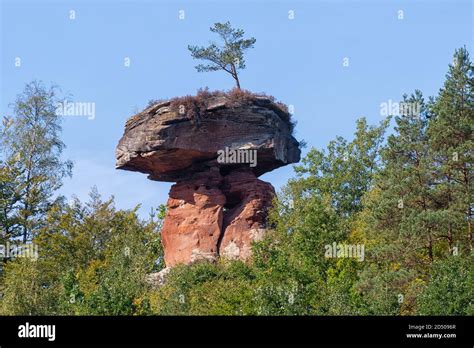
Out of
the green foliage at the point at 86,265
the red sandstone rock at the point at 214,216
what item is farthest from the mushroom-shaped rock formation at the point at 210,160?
the green foliage at the point at 86,265

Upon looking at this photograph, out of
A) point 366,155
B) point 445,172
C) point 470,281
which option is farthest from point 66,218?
point 470,281

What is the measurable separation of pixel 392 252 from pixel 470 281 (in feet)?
14.8

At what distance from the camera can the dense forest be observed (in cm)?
3247

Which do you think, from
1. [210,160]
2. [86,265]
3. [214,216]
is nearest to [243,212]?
[214,216]

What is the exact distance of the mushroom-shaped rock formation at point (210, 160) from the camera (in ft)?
153

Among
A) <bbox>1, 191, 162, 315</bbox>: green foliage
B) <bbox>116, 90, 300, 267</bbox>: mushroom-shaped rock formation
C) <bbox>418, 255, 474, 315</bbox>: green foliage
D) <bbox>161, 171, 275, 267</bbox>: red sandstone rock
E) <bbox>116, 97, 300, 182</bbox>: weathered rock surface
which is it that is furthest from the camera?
<bbox>161, 171, 275, 267</bbox>: red sandstone rock

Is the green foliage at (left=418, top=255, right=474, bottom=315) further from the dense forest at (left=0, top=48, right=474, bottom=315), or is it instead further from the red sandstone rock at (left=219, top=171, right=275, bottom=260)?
the red sandstone rock at (left=219, top=171, right=275, bottom=260)

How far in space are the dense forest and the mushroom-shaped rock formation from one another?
1.54 metres

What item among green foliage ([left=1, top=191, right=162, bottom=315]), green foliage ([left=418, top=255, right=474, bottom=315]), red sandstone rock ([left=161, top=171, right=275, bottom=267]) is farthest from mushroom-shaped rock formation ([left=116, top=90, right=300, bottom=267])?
green foliage ([left=418, top=255, right=474, bottom=315])

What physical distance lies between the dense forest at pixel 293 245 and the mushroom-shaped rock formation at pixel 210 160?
1.54m

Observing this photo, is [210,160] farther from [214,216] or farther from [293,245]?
[293,245]

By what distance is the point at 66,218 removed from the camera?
160 ft

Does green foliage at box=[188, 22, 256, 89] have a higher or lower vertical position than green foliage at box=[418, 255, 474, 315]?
higher
